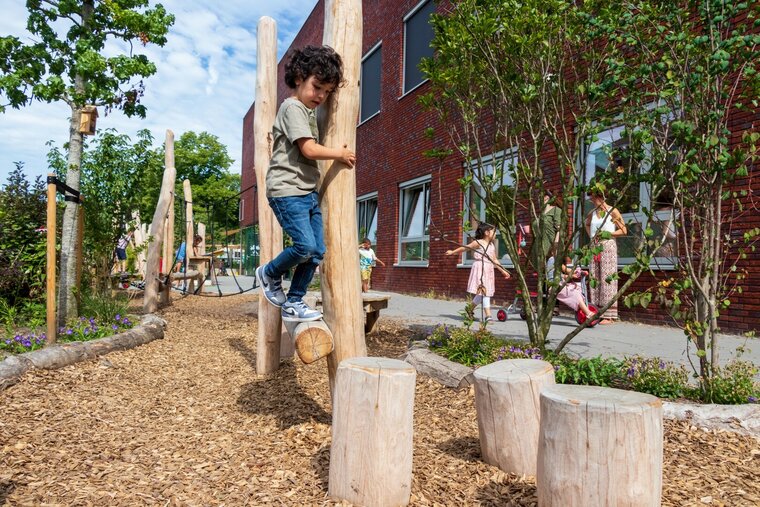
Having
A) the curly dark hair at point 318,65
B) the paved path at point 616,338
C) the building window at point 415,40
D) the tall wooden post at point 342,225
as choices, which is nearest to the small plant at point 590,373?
the paved path at point 616,338

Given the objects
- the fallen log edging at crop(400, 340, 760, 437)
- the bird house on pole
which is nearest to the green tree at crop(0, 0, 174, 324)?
the bird house on pole

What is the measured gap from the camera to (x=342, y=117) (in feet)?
10.8

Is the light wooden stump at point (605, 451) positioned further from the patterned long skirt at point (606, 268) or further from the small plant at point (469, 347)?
the patterned long skirt at point (606, 268)

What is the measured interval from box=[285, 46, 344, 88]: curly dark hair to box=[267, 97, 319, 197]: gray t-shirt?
18 centimetres

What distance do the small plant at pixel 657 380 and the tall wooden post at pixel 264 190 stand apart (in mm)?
2979

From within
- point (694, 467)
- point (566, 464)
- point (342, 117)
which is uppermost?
point (342, 117)

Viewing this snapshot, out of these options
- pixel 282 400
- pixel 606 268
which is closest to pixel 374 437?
pixel 282 400

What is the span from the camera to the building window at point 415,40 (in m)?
13.1

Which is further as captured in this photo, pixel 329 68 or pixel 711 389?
pixel 711 389

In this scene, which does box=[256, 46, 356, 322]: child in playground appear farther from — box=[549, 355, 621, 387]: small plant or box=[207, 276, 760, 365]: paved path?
box=[207, 276, 760, 365]: paved path

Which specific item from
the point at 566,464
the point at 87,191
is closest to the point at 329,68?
the point at 566,464

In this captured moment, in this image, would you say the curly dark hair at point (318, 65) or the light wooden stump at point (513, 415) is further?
the curly dark hair at point (318, 65)

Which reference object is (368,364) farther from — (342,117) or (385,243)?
(385,243)

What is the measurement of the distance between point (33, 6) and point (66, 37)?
18.1 inches
